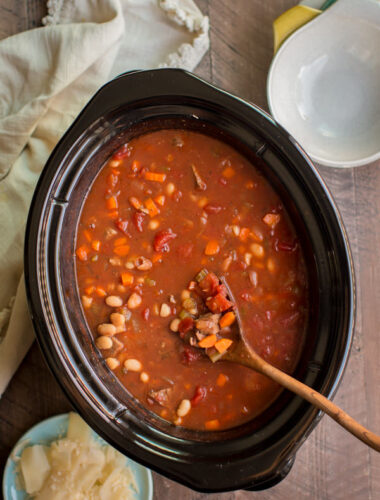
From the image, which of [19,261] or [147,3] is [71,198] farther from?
[147,3]

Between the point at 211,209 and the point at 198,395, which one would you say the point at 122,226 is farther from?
the point at 198,395

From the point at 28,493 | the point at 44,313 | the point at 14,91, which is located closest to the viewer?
the point at 44,313

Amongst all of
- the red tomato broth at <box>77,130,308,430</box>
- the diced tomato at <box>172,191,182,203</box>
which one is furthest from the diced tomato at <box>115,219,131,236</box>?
the diced tomato at <box>172,191,182,203</box>

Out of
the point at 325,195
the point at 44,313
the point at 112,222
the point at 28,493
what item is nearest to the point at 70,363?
the point at 44,313

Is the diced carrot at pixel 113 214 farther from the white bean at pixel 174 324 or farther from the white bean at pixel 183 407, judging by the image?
the white bean at pixel 183 407

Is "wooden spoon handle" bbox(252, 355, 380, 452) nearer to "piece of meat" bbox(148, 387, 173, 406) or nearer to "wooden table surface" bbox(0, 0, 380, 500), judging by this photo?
"piece of meat" bbox(148, 387, 173, 406)

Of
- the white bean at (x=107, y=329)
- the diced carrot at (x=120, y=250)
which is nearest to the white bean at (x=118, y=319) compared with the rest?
the white bean at (x=107, y=329)

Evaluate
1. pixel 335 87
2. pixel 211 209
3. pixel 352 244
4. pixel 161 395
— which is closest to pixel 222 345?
pixel 161 395

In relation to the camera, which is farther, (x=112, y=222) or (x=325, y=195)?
(x=112, y=222)
